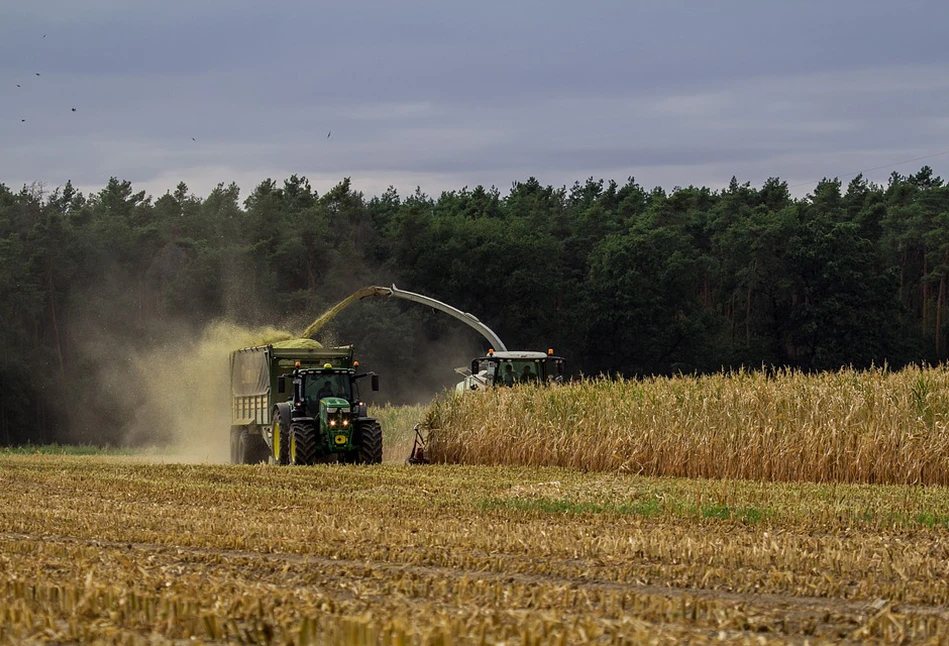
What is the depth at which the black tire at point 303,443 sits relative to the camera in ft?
74.4

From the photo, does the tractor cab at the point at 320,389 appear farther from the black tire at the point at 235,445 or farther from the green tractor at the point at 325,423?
the black tire at the point at 235,445

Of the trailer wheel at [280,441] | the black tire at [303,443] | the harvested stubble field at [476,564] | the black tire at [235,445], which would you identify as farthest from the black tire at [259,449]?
the harvested stubble field at [476,564]

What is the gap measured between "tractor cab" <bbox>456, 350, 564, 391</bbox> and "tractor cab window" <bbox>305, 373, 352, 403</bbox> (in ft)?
15.2

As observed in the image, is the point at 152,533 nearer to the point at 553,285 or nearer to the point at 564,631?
the point at 564,631

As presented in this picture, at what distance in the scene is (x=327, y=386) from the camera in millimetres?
23953

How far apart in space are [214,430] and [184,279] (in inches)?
1144

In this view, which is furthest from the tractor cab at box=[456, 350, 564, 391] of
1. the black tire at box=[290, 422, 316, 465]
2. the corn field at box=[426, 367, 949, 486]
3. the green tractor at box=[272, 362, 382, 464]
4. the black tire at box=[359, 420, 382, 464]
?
the black tire at box=[290, 422, 316, 465]

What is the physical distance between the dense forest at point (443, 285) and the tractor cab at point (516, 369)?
30185 millimetres

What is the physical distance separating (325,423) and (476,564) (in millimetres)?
13971

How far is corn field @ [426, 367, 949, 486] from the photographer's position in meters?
18.6

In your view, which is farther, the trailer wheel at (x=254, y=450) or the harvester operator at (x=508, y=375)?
the trailer wheel at (x=254, y=450)

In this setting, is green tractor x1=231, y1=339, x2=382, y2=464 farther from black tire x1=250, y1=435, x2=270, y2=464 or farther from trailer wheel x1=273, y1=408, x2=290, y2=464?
black tire x1=250, y1=435, x2=270, y2=464

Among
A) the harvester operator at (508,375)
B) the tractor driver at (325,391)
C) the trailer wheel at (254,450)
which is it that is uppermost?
the harvester operator at (508,375)

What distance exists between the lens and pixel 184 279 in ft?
203
